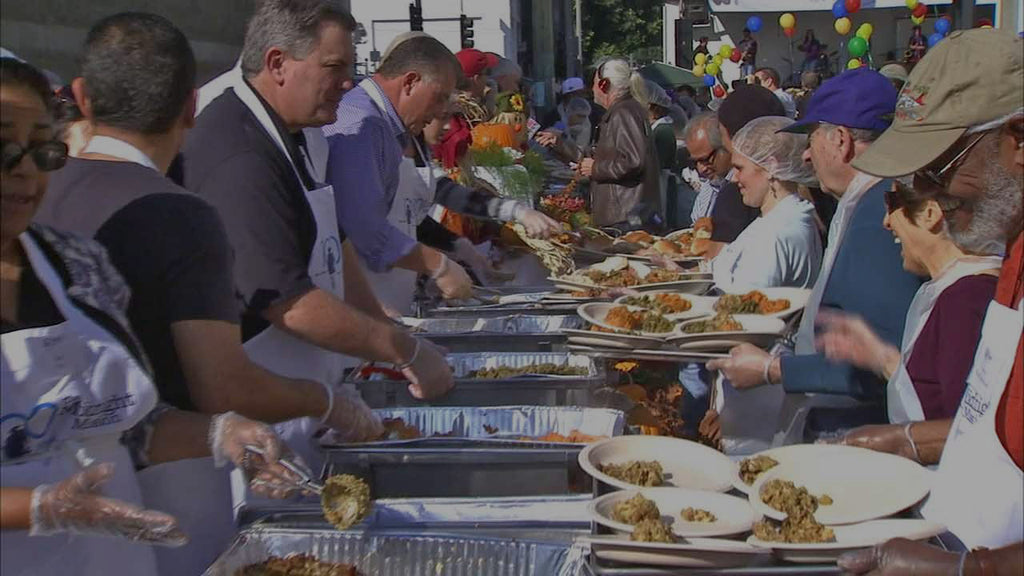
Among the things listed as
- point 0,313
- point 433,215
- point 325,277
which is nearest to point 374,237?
point 325,277

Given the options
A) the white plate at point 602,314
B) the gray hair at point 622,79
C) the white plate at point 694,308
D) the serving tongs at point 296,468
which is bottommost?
the white plate at point 694,308

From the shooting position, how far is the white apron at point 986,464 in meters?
1.44

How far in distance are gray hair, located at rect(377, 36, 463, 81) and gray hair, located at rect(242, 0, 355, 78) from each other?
105cm

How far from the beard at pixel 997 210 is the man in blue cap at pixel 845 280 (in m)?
0.65

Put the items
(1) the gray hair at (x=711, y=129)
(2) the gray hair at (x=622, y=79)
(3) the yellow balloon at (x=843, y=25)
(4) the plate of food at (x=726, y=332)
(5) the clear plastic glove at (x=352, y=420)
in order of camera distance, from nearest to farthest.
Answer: (5) the clear plastic glove at (x=352, y=420), (4) the plate of food at (x=726, y=332), (1) the gray hair at (x=711, y=129), (2) the gray hair at (x=622, y=79), (3) the yellow balloon at (x=843, y=25)

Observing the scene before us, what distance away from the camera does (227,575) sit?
171cm

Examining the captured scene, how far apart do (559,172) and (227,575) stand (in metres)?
5.97

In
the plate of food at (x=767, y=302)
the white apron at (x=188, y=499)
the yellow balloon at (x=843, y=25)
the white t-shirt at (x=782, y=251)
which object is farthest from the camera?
the yellow balloon at (x=843, y=25)

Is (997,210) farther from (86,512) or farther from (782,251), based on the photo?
(782,251)

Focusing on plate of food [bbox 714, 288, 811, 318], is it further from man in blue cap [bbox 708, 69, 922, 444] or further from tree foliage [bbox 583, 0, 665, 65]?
tree foliage [bbox 583, 0, 665, 65]

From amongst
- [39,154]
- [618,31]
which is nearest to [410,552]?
[39,154]

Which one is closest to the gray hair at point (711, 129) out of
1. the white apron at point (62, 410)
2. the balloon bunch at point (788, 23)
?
the white apron at point (62, 410)

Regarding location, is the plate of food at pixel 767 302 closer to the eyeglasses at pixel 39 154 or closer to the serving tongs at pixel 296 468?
the serving tongs at pixel 296 468

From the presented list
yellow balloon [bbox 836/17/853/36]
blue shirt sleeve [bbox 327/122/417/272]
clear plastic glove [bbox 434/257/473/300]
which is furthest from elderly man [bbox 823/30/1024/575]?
yellow balloon [bbox 836/17/853/36]
